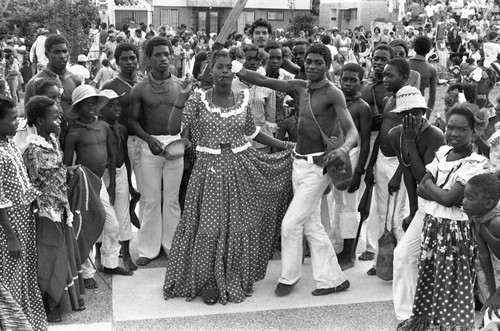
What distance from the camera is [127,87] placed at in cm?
638

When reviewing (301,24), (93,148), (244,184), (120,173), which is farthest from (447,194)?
(301,24)

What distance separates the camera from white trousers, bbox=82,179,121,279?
5.74 m

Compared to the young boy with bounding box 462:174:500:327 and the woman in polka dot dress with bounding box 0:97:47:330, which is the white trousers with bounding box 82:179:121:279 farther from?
the young boy with bounding box 462:174:500:327

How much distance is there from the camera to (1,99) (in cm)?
452

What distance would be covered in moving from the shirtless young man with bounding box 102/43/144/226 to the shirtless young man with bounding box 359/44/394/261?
2.16 metres

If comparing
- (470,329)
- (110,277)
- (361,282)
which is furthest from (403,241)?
(110,277)

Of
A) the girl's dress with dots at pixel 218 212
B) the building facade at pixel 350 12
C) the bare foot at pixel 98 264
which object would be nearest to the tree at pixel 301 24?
the building facade at pixel 350 12

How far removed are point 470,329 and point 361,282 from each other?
4.75ft

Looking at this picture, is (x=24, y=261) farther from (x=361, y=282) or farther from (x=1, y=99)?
(x=361, y=282)

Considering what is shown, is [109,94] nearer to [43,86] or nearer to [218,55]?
[43,86]

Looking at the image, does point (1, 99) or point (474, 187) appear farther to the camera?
point (1, 99)

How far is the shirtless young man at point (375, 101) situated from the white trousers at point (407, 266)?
1.55 m

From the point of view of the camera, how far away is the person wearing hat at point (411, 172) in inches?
187

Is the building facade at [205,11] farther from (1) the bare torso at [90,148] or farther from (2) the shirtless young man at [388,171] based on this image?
(1) the bare torso at [90,148]
